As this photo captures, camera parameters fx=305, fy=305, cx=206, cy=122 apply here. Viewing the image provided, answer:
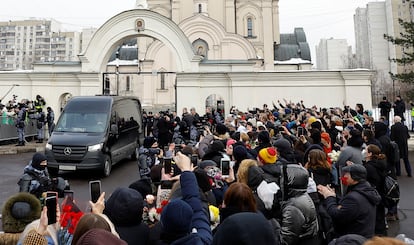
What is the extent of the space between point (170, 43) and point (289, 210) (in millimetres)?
16559

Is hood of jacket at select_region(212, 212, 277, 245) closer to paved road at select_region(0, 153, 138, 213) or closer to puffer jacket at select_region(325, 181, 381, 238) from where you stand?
puffer jacket at select_region(325, 181, 381, 238)

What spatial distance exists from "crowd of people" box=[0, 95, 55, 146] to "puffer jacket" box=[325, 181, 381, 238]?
15438mm

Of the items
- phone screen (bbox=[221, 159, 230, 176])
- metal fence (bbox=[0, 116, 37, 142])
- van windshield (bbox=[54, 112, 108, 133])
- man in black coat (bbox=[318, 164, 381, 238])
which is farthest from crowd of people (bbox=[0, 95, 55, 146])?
man in black coat (bbox=[318, 164, 381, 238])

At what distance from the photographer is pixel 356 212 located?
3.49 meters

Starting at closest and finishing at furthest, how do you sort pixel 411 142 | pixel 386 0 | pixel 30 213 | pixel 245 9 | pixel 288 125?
pixel 30 213 < pixel 288 125 < pixel 411 142 < pixel 245 9 < pixel 386 0

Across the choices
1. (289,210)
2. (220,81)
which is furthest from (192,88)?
(289,210)

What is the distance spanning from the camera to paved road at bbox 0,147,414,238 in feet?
19.9

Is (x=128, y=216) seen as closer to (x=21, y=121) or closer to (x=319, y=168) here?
(x=319, y=168)

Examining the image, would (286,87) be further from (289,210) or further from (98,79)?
(289,210)

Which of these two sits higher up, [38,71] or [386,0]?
[386,0]

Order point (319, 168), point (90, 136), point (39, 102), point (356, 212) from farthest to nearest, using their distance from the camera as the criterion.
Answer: point (39, 102), point (90, 136), point (319, 168), point (356, 212)

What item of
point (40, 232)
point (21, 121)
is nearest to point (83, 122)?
point (21, 121)

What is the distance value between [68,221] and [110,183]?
6.52 m

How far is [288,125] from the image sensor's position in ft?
33.3
